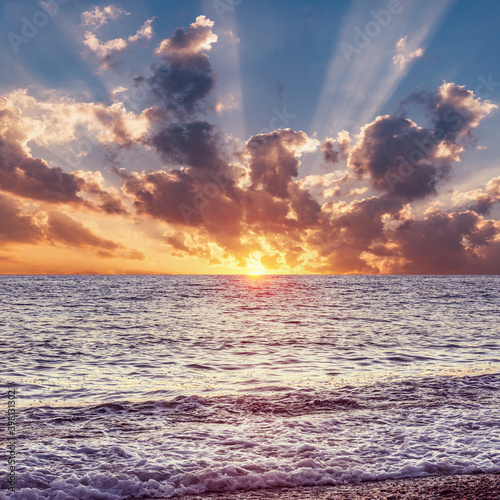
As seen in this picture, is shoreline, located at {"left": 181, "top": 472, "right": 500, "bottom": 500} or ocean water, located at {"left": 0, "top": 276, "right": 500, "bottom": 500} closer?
shoreline, located at {"left": 181, "top": 472, "right": 500, "bottom": 500}

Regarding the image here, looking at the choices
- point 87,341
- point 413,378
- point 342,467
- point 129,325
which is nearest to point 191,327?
point 129,325

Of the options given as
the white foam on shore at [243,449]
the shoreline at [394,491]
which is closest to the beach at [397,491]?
the shoreline at [394,491]

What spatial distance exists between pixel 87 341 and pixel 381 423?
57.7ft

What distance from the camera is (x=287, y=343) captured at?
21.1 m

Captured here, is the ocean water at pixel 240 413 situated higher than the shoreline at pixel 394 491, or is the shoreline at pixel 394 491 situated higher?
the ocean water at pixel 240 413

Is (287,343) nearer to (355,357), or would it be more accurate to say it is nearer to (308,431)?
(355,357)

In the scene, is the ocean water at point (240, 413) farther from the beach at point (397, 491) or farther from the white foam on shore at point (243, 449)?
the beach at point (397, 491)

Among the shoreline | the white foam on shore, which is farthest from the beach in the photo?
the white foam on shore

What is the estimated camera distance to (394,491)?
5.88 m

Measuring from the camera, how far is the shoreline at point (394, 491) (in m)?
5.70

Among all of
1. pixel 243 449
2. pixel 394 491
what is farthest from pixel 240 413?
pixel 394 491

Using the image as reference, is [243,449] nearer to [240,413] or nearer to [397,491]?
[240,413]

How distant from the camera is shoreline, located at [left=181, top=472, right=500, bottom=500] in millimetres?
5695

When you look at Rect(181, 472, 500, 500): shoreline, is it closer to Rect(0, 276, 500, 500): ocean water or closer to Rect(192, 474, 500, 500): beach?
Rect(192, 474, 500, 500): beach
